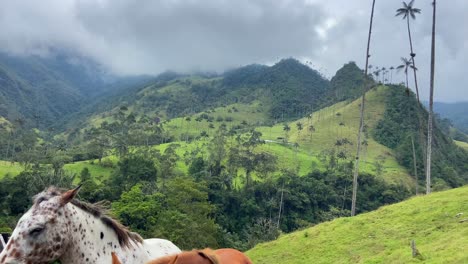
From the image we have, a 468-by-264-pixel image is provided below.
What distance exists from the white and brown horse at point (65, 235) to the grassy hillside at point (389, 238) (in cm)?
942

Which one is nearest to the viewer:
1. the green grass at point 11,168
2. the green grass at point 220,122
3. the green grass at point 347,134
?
the green grass at point 11,168

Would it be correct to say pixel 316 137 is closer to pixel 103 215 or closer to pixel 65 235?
pixel 103 215

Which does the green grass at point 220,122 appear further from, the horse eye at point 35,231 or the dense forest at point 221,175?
the horse eye at point 35,231

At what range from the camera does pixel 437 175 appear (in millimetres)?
90438

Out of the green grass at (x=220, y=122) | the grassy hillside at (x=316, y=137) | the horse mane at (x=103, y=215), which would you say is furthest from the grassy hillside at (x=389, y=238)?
the green grass at (x=220, y=122)

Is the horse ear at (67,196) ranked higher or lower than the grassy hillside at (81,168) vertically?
higher

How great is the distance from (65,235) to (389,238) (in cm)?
1542

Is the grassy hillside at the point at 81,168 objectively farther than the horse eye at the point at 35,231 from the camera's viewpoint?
Yes

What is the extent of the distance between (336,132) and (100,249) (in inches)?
5030

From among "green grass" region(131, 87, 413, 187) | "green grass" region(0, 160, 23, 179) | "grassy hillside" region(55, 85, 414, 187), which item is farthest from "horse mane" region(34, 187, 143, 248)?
"grassy hillside" region(55, 85, 414, 187)

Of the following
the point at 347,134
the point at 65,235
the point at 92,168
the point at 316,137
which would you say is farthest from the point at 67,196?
the point at 347,134

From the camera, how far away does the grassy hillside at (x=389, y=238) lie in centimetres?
1300

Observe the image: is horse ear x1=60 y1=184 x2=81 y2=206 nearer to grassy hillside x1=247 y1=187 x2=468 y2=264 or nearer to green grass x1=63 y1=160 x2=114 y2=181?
grassy hillside x1=247 y1=187 x2=468 y2=264

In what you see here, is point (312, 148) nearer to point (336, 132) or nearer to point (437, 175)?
point (336, 132)
